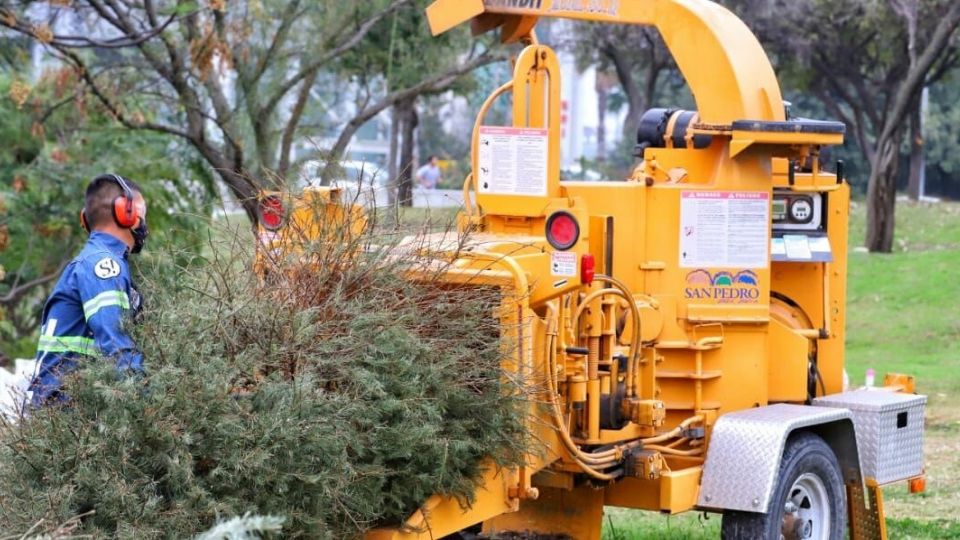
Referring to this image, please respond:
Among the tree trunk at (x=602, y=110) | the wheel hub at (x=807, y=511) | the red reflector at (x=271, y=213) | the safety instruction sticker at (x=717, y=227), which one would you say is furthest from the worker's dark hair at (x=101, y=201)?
the tree trunk at (x=602, y=110)

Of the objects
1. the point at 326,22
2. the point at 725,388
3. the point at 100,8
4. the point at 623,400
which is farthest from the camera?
the point at 326,22

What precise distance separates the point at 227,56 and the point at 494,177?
5.46 meters

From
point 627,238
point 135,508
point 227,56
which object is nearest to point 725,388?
point 627,238

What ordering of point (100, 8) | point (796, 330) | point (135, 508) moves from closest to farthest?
point (135, 508), point (796, 330), point (100, 8)

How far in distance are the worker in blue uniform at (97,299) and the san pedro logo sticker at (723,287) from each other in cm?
281

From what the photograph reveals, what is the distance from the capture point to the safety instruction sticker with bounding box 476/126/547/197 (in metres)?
6.94

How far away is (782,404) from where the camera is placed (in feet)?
24.9

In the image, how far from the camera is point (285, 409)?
4820mm

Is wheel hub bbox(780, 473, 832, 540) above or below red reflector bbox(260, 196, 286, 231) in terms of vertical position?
below

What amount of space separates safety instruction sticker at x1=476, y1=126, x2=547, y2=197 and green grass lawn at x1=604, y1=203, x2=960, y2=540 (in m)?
2.43

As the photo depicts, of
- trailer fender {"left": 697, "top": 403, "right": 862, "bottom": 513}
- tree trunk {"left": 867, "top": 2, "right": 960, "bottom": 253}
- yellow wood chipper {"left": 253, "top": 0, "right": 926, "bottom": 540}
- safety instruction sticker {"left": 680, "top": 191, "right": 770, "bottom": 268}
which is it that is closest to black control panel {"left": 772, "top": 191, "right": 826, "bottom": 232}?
yellow wood chipper {"left": 253, "top": 0, "right": 926, "bottom": 540}

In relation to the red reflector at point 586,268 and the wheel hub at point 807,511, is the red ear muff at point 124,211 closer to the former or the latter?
the red reflector at point 586,268

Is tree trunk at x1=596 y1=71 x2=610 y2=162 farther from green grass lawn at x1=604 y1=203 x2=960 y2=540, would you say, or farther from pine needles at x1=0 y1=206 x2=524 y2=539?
pine needles at x1=0 y1=206 x2=524 y2=539

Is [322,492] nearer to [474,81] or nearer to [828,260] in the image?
[828,260]
